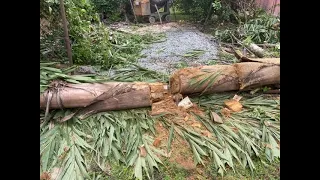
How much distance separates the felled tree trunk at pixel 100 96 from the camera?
120 inches

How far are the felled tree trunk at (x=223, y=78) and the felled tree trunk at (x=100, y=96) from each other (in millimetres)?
443

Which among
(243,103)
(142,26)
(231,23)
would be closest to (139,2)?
(142,26)

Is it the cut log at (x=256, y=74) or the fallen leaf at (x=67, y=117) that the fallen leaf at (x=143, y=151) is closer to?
the fallen leaf at (x=67, y=117)

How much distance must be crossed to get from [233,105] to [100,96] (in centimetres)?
164

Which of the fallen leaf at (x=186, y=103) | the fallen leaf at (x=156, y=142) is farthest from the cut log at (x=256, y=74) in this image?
the fallen leaf at (x=156, y=142)

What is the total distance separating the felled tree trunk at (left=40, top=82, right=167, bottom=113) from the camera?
9.96 ft

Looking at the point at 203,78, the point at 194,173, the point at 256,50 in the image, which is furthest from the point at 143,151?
the point at 256,50

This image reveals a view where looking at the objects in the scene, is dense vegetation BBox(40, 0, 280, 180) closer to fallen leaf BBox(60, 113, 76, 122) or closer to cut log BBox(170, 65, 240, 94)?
fallen leaf BBox(60, 113, 76, 122)

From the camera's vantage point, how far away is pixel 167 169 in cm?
265

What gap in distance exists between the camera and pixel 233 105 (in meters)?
3.52
